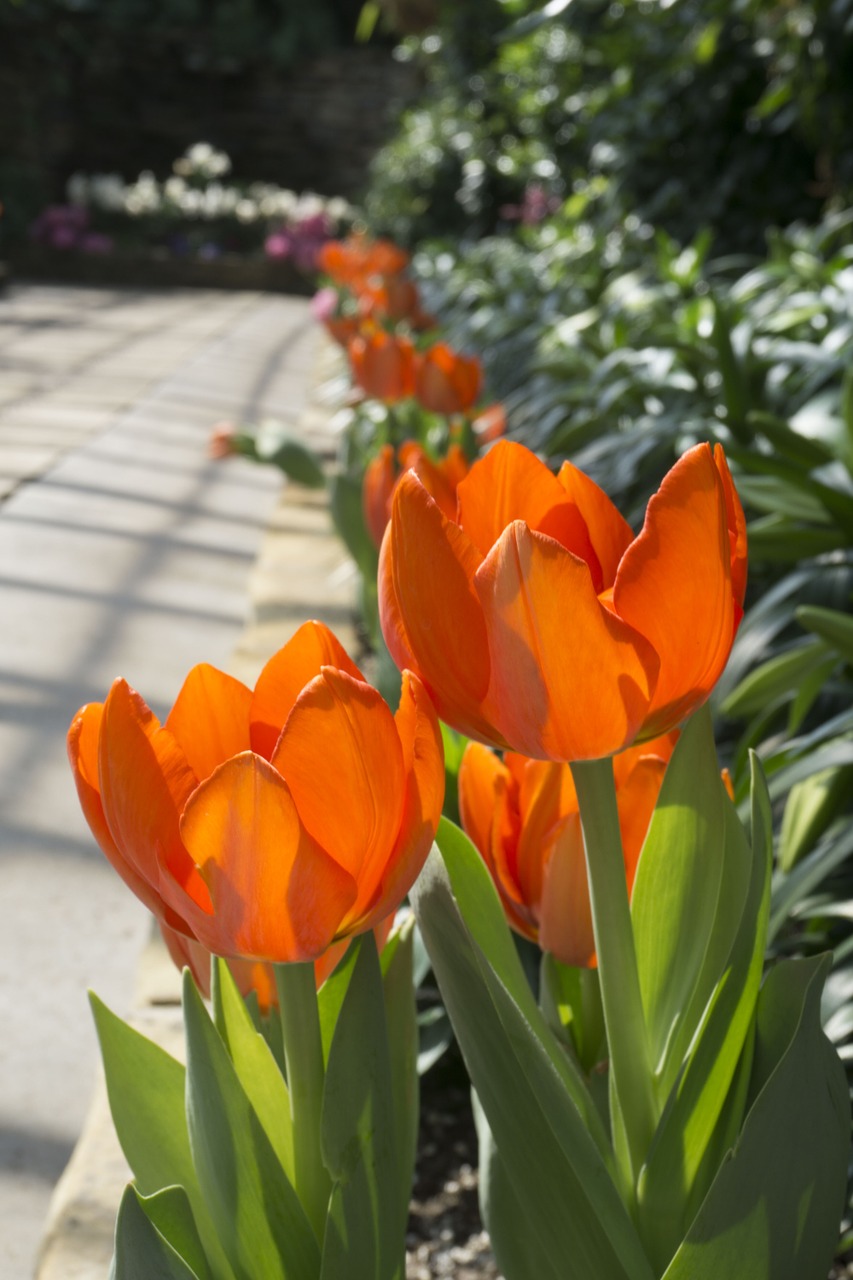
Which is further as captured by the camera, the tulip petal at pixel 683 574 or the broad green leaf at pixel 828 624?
the broad green leaf at pixel 828 624

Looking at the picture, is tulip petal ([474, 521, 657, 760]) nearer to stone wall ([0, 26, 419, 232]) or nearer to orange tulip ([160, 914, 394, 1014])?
orange tulip ([160, 914, 394, 1014])

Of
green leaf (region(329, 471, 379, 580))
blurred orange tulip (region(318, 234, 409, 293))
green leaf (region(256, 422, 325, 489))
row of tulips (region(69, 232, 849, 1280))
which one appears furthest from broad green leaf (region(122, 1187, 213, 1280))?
blurred orange tulip (region(318, 234, 409, 293))

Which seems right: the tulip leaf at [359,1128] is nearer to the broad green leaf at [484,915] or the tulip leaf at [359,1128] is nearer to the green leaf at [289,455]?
the broad green leaf at [484,915]

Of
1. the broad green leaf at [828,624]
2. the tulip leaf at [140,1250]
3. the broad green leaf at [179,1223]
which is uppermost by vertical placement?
the broad green leaf at [828,624]

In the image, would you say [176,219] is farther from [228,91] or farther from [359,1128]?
[359,1128]

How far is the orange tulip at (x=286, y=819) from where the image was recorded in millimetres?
474

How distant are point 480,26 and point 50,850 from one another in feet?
24.8

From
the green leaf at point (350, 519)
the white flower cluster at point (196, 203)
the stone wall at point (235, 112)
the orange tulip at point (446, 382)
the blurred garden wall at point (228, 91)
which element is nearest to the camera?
the green leaf at point (350, 519)

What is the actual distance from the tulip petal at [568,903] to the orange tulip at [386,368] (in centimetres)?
148

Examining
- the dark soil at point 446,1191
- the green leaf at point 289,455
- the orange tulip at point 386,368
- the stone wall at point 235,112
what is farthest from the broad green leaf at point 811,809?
the stone wall at point 235,112

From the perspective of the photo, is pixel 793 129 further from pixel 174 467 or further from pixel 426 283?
pixel 426 283

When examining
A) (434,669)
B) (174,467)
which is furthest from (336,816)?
(174,467)

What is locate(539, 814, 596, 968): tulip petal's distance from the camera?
0.63 m

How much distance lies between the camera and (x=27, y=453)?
4203 millimetres
